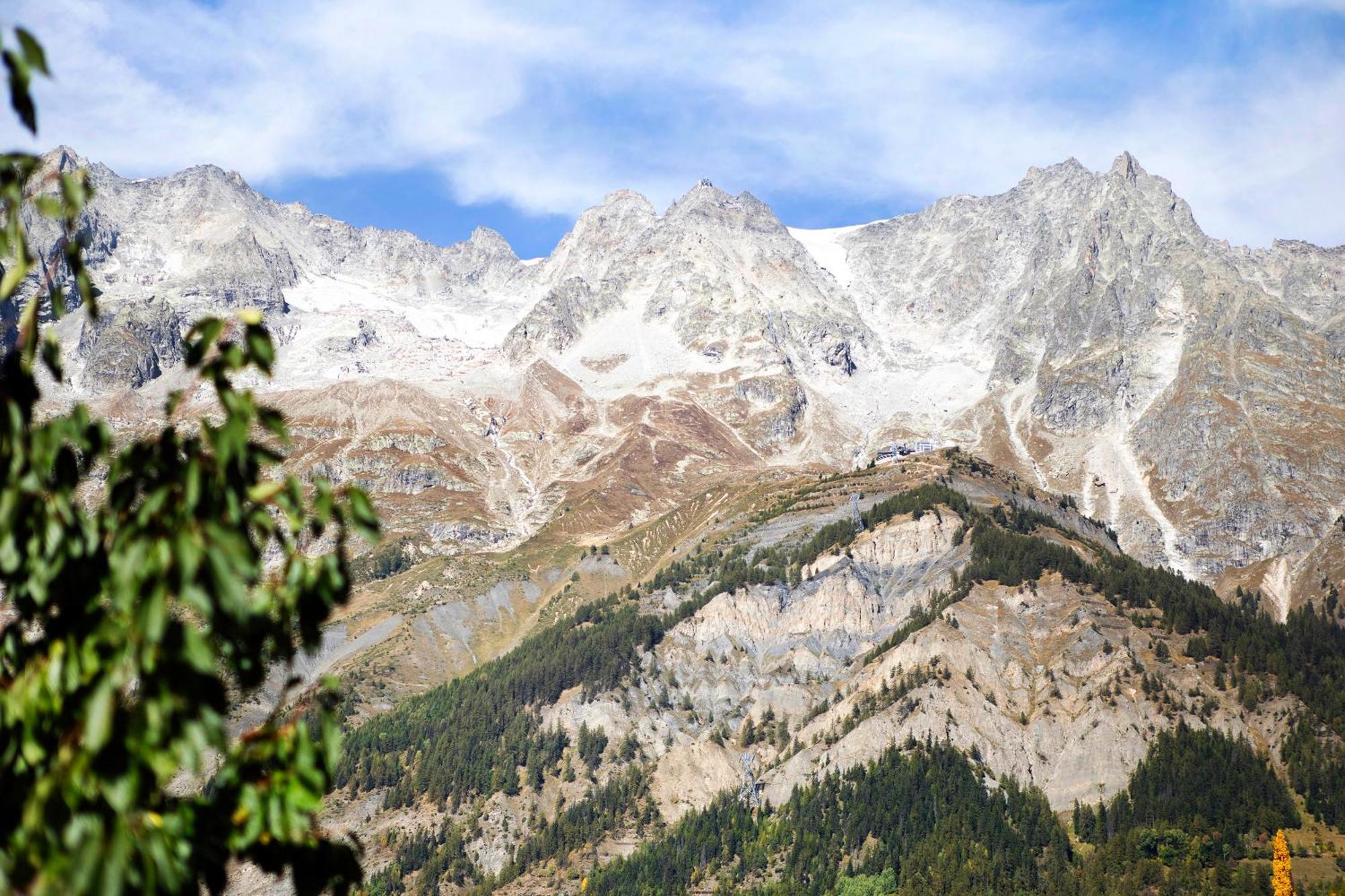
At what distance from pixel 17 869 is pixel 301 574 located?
7.17ft

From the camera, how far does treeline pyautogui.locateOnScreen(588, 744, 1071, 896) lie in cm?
14312

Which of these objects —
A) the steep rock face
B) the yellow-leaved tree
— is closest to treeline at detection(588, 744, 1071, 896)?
the steep rock face

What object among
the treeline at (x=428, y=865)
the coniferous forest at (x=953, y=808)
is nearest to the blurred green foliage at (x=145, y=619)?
the coniferous forest at (x=953, y=808)

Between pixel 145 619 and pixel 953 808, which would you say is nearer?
pixel 145 619

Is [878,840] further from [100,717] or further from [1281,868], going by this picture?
[100,717]

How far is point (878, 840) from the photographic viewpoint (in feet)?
511

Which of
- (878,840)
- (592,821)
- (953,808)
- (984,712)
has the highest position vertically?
(984,712)

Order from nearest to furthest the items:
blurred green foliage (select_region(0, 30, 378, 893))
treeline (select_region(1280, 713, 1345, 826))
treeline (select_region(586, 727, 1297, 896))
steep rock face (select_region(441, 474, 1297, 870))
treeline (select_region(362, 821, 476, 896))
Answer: blurred green foliage (select_region(0, 30, 378, 893)) < treeline (select_region(586, 727, 1297, 896)) < treeline (select_region(1280, 713, 1345, 826)) < steep rock face (select_region(441, 474, 1297, 870)) < treeline (select_region(362, 821, 476, 896))

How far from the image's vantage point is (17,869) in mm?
5418

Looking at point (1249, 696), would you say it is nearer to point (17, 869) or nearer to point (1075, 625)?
point (1075, 625)

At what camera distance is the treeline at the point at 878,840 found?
143 m

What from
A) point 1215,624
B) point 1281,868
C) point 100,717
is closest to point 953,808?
point 1281,868

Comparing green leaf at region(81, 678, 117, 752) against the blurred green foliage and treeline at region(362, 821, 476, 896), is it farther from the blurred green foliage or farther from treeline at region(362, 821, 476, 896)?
treeline at region(362, 821, 476, 896)

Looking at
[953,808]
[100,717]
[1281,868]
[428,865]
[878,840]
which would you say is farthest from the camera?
[428,865]
